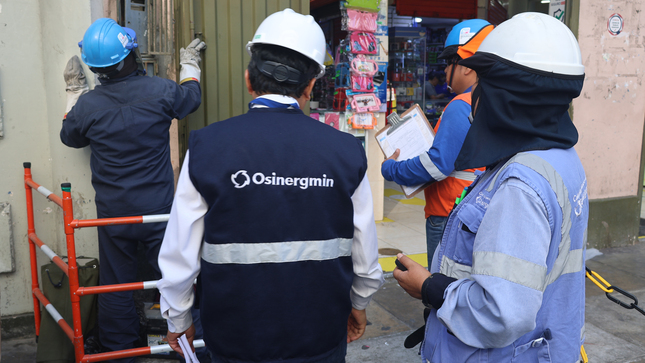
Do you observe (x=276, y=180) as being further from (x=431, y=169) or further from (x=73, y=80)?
(x=73, y=80)

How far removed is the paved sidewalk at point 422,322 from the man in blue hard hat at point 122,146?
1.79 ft

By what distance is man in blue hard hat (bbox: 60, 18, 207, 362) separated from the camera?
127 inches

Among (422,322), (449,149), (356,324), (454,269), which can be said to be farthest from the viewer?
(422,322)

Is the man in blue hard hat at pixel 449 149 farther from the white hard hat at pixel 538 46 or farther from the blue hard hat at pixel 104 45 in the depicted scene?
the blue hard hat at pixel 104 45

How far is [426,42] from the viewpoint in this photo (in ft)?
35.2

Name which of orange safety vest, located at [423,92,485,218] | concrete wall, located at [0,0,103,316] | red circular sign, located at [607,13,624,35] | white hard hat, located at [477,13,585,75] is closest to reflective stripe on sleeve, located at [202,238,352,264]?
white hard hat, located at [477,13,585,75]

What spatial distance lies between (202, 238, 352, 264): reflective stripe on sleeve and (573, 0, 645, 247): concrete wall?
16.4 feet

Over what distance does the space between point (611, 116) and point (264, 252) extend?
18.7 feet

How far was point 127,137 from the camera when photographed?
325 centimetres

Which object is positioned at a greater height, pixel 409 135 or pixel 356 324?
pixel 409 135

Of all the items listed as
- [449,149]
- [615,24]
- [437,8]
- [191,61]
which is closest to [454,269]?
[449,149]

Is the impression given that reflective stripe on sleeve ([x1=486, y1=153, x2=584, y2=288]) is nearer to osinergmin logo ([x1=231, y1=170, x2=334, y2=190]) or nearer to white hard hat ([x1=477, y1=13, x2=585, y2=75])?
white hard hat ([x1=477, y1=13, x2=585, y2=75])

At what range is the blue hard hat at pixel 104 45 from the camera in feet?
10.4

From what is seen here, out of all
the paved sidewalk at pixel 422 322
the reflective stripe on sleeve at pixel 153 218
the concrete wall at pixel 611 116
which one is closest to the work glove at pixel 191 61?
the reflective stripe on sleeve at pixel 153 218
